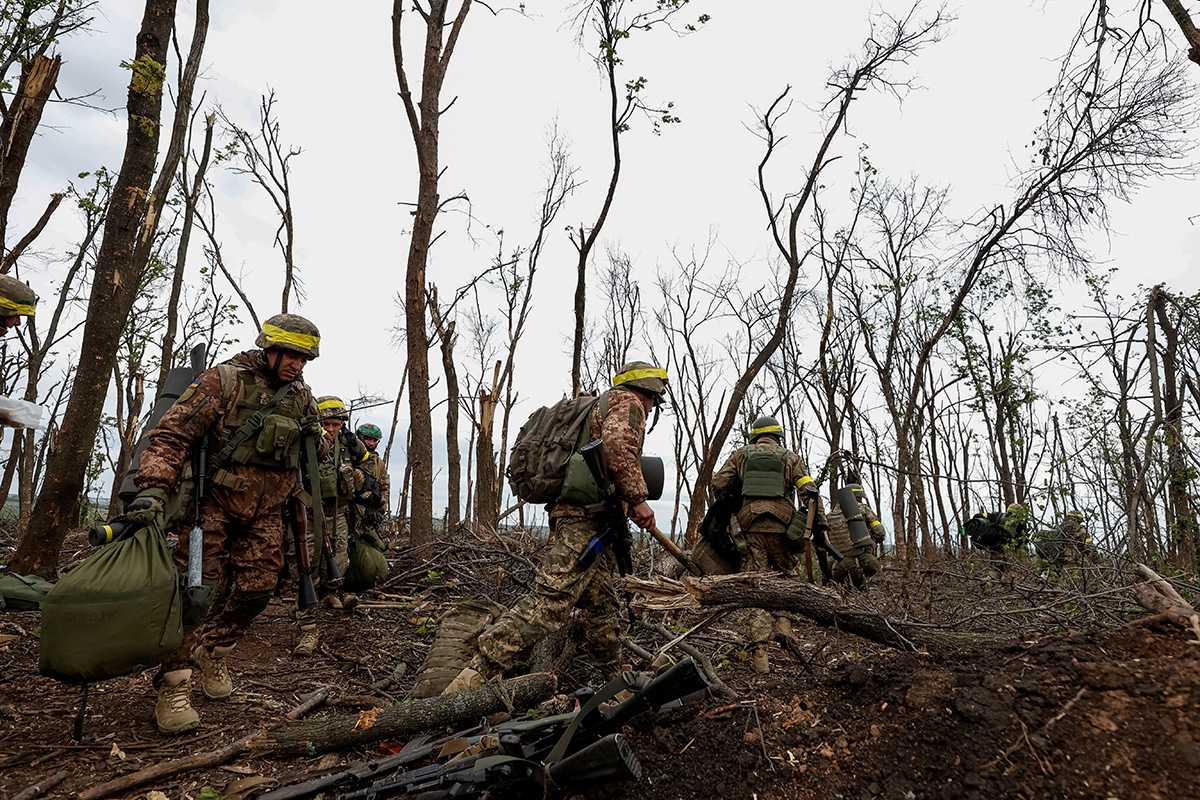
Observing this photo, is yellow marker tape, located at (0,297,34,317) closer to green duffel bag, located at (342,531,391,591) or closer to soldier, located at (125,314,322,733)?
soldier, located at (125,314,322,733)

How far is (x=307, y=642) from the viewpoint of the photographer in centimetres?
521

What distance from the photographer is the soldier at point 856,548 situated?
6250 millimetres

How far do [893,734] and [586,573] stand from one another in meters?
1.98

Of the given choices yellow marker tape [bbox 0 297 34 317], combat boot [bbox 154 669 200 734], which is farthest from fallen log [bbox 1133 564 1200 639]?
yellow marker tape [bbox 0 297 34 317]

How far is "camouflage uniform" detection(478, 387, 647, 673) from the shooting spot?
384 cm

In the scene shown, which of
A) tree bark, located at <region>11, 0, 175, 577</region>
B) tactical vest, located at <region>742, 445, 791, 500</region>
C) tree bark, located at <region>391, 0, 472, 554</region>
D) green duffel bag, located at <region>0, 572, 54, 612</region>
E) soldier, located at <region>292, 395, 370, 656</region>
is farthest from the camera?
tree bark, located at <region>391, 0, 472, 554</region>

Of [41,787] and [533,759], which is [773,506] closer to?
[533,759]

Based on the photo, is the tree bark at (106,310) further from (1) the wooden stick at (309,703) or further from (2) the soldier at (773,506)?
(2) the soldier at (773,506)

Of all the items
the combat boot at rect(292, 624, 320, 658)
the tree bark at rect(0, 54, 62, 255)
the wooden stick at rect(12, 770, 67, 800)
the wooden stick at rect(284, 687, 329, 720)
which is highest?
the tree bark at rect(0, 54, 62, 255)

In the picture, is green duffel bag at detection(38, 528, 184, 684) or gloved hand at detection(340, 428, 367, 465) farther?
gloved hand at detection(340, 428, 367, 465)

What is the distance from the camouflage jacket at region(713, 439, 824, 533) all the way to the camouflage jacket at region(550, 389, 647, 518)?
204 centimetres

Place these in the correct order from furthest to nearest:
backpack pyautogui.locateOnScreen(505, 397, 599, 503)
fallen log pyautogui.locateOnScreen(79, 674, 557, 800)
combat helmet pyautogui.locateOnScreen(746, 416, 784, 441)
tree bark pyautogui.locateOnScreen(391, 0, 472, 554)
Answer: tree bark pyautogui.locateOnScreen(391, 0, 472, 554)
combat helmet pyautogui.locateOnScreen(746, 416, 784, 441)
backpack pyautogui.locateOnScreen(505, 397, 599, 503)
fallen log pyautogui.locateOnScreen(79, 674, 557, 800)

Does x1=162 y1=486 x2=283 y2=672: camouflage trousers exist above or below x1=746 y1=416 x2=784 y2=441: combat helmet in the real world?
below

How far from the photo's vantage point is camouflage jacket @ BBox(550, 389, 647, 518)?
3977 mm
